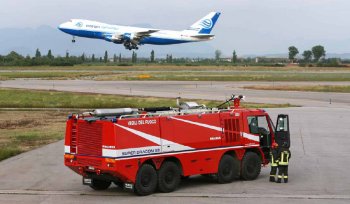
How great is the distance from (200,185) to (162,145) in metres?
2.10

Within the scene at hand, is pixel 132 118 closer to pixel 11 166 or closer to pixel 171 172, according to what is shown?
pixel 171 172

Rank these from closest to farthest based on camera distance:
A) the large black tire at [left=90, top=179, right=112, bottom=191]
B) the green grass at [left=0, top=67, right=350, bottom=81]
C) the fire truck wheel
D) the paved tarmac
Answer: the paved tarmac → the fire truck wheel → the large black tire at [left=90, top=179, right=112, bottom=191] → the green grass at [left=0, top=67, right=350, bottom=81]

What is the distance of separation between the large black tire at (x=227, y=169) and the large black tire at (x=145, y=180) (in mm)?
2383

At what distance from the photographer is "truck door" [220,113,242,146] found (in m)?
16.2

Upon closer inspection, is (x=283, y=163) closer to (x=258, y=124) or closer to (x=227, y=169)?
(x=258, y=124)

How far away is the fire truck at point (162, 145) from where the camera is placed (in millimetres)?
14016

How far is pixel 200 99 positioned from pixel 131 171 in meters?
39.3

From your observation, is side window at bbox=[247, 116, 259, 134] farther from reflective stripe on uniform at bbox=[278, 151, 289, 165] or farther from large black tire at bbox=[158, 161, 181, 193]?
large black tire at bbox=[158, 161, 181, 193]

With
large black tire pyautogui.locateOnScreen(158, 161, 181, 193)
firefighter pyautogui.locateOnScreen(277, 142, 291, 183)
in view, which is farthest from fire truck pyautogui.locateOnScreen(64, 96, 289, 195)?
firefighter pyautogui.locateOnScreen(277, 142, 291, 183)

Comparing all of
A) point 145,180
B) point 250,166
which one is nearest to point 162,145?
point 145,180

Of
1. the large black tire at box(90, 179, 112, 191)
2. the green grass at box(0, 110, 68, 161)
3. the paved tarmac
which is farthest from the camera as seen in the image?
the green grass at box(0, 110, 68, 161)

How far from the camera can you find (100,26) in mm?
82125

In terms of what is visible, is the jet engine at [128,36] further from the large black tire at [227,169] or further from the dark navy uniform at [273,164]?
the large black tire at [227,169]

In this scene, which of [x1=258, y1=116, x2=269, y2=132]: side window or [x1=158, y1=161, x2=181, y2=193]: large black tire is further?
[x1=258, y1=116, x2=269, y2=132]: side window
